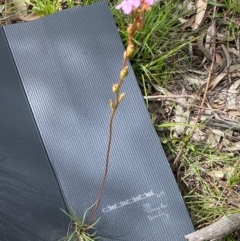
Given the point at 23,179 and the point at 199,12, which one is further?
the point at 199,12

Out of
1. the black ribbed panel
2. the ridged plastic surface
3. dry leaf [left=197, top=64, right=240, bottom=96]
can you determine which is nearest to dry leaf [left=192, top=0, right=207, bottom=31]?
dry leaf [left=197, top=64, right=240, bottom=96]

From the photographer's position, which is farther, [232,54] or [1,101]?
[232,54]

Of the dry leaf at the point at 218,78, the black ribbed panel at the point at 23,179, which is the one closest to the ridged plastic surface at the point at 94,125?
the black ribbed panel at the point at 23,179

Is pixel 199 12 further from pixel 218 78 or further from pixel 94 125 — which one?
pixel 94 125

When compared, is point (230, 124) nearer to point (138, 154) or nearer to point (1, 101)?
point (138, 154)

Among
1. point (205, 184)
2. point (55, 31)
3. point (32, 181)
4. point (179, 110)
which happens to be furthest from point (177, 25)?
point (32, 181)

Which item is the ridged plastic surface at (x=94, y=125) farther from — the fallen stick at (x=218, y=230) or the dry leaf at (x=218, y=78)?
the dry leaf at (x=218, y=78)

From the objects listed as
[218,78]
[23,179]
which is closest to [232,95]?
[218,78]

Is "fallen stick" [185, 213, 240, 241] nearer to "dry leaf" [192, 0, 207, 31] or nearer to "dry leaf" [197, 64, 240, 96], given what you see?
"dry leaf" [197, 64, 240, 96]
